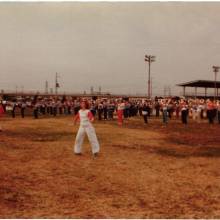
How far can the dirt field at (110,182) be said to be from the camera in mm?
7160

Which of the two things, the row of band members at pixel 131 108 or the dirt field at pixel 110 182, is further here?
the row of band members at pixel 131 108

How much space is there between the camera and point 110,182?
9289mm

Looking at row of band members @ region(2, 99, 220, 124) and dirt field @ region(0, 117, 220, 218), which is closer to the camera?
dirt field @ region(0, 117, 220, 218)

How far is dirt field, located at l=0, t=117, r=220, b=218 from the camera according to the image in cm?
716

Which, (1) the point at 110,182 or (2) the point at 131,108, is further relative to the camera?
(2) the point at 131,108

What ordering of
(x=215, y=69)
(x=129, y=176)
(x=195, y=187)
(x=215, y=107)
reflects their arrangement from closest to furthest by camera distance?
(x=195, y=187) → (x=129, y=176) → (x=215, y=107) → (x=215, y=69)

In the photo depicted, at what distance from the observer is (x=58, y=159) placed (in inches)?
480

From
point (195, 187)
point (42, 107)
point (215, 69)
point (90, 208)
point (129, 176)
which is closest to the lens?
point (90, 208)

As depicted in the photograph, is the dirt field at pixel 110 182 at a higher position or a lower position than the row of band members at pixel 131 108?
lower

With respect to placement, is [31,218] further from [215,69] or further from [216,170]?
[215,69]

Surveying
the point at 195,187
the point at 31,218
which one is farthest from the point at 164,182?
the point at 31,218

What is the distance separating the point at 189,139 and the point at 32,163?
914 cm

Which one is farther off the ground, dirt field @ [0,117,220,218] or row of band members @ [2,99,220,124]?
row of band members @ [2,99,220,124]

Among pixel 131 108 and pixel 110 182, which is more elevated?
pixel 131 108
